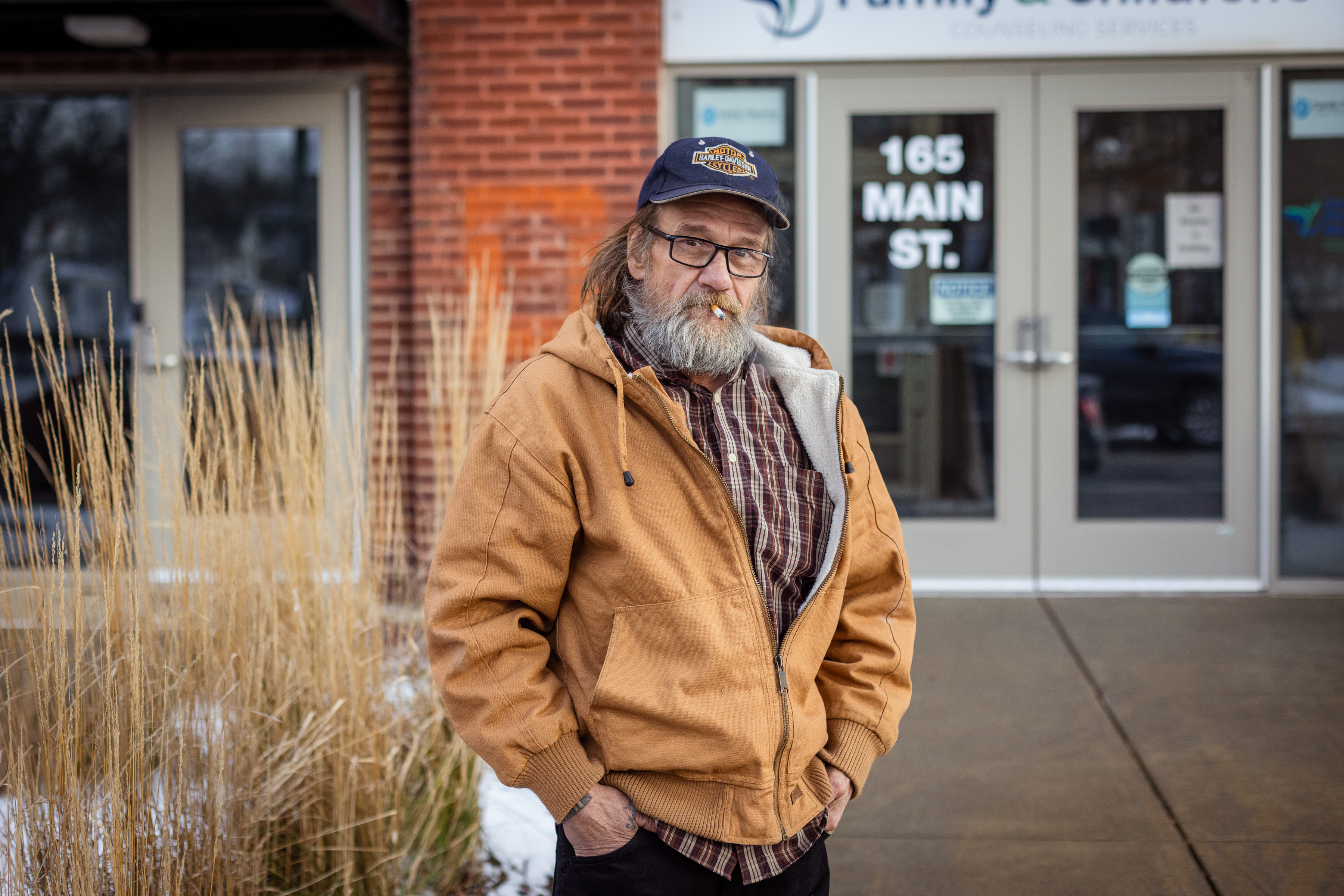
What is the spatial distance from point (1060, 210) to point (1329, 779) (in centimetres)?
304

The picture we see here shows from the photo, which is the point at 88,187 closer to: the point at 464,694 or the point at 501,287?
the point at 501,287

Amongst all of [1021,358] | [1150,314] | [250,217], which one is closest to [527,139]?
[250,217]

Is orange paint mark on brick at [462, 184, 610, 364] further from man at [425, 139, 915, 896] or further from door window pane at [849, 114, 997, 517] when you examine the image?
man at [425, 139, 915, 896]

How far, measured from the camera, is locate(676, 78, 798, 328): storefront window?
566cm

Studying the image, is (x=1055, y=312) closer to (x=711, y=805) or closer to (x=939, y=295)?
(x=939, y=295)

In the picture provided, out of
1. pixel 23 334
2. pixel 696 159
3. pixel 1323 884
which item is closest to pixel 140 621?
pixel 696 159

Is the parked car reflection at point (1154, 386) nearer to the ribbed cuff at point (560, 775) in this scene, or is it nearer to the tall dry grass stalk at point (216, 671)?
the tall dry grass stalk at point (216, 671)

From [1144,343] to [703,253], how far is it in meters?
4.43

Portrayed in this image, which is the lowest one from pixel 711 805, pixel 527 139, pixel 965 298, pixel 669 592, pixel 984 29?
pixel 711 805

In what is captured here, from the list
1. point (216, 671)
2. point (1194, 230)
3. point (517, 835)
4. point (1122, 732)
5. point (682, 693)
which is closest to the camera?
point (682, 693)

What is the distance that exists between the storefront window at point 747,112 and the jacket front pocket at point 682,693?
409cm

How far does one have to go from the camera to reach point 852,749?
188 cm

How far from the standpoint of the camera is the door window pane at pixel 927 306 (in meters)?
5.65

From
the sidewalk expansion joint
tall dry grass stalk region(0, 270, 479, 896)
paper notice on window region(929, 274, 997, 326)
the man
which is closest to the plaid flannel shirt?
the man
